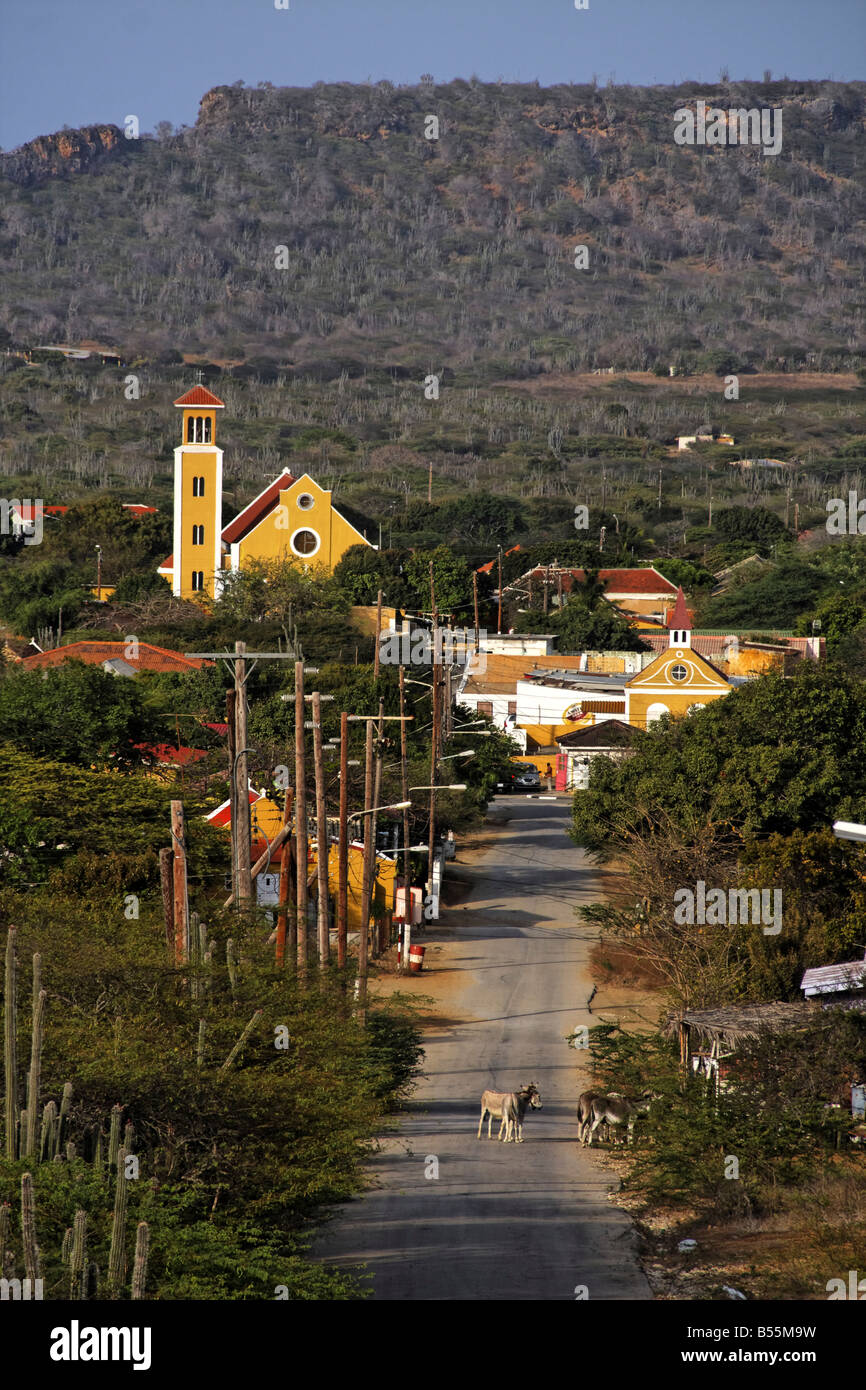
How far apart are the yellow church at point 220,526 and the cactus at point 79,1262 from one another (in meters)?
84.4

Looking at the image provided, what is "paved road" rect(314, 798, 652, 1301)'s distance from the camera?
18047mm

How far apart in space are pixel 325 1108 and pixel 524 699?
192ft

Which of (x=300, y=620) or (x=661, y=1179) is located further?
(x=300, y=620)

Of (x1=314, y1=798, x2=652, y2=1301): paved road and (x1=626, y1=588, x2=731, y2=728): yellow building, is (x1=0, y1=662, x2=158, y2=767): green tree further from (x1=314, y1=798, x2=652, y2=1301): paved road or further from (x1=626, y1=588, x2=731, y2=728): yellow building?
(x1=626, y1=588, x2=731, y2=728): yellow building

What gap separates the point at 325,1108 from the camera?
Answer: 20172 millimetres

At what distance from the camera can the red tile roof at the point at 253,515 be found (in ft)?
328

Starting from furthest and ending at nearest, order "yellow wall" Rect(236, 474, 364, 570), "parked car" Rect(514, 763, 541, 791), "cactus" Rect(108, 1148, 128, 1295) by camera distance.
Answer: "yellow wall" Rect(236, 474, 364, 570) → "parked car" Rect(514, 763, 541, 791) → "cactus" Rect(108, 1148, 128, 1295)

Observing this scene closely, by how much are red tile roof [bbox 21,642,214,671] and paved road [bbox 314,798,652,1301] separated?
115ft

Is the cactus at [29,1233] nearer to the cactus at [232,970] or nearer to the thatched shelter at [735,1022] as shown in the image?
the cactus at [232,970]

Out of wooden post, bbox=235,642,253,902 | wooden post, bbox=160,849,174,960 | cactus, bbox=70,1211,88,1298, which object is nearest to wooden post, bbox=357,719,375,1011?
wooden post, bbox=235,642,253,902

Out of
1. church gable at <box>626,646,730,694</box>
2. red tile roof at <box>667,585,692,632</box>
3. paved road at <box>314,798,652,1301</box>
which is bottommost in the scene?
paved road at <box>314,798,652,1301</box>

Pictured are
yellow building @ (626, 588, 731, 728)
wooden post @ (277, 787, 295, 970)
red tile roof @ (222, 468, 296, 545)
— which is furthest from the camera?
red tile roof @ (222, 468, 296, 545)
